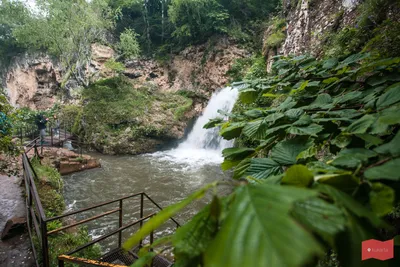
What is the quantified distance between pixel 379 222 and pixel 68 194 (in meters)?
8.31

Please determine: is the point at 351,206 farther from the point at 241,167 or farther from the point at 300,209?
the point at 241,167

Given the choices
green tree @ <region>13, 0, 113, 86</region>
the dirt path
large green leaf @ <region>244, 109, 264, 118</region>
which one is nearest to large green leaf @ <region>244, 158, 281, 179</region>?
large green leaf @ <region>244, 109, 264, 118</region>

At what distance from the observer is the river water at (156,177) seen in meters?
6.21

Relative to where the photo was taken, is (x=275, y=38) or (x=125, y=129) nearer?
(x=275, y=38)

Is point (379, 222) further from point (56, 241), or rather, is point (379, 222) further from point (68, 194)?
point (68, 194)

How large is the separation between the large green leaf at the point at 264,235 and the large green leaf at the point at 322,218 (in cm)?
6

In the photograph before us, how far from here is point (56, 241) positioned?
12.4ft

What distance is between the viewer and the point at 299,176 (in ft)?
1.40

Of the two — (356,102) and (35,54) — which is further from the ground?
(35,54)

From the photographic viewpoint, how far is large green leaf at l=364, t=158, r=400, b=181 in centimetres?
42

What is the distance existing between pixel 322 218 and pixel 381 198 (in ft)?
0.69

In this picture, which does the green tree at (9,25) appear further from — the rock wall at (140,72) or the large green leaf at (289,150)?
the large green leaf at (289,150)

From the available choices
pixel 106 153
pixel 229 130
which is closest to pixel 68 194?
pixel 106 153

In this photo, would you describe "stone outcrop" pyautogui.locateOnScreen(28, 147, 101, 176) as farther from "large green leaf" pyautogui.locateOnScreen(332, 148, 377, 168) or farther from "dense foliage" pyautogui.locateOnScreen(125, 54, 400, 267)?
"large green leaf" pyautogui.locateOnScreen(332, 148, 377, 168)
